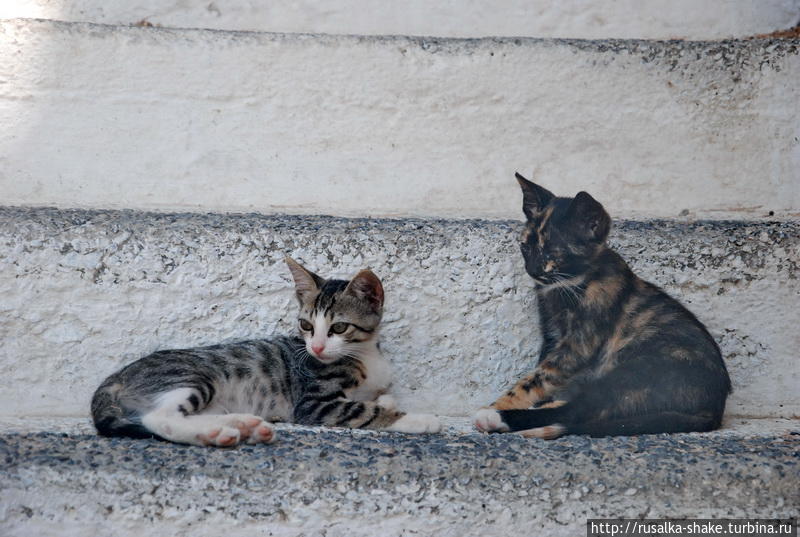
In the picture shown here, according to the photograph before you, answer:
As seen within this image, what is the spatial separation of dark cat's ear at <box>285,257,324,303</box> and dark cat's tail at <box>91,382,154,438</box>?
595 millimetres

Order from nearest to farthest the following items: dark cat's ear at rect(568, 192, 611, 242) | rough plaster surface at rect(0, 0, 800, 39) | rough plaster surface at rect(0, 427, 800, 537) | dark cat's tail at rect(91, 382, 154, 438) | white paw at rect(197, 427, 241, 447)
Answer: rough plaster surface at rect(0, 427, 800, 537)
white paw at rect(197, 427, 241, 447)
dark cat's tail at rect(91, 382, 154, 438)
dark cat's ear at rect(568, 192, 611, 242)
rough plaster surface at rect(0, 0, 800, 39)

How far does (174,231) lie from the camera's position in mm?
2217

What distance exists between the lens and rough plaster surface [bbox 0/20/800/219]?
264cm

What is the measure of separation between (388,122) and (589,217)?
3.26 feet

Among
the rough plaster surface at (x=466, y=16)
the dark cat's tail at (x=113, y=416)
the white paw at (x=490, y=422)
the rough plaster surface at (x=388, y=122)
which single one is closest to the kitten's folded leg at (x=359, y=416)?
the white paw at (x=490, y=422)

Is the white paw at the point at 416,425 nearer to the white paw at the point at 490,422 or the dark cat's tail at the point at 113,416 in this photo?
the white paw at the point at 490,422

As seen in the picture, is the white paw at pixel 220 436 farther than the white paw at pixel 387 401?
No

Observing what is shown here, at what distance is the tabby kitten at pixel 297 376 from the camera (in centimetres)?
195

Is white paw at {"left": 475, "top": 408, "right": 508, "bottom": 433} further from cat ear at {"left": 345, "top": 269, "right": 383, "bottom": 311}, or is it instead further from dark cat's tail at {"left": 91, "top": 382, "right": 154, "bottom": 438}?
dark cat's tail at {"left": 91, "top": 382, "right": 154, "bottom": 438}

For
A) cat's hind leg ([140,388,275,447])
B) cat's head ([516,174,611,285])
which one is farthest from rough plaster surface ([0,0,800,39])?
cat's hind leg ([140,388,275,447])

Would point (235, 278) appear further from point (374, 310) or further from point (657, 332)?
point (657, 332)

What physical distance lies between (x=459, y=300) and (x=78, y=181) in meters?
1.47

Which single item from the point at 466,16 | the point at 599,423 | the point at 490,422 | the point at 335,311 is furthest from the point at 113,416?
the point at 466,16

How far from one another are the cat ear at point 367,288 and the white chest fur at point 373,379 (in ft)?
0.55
